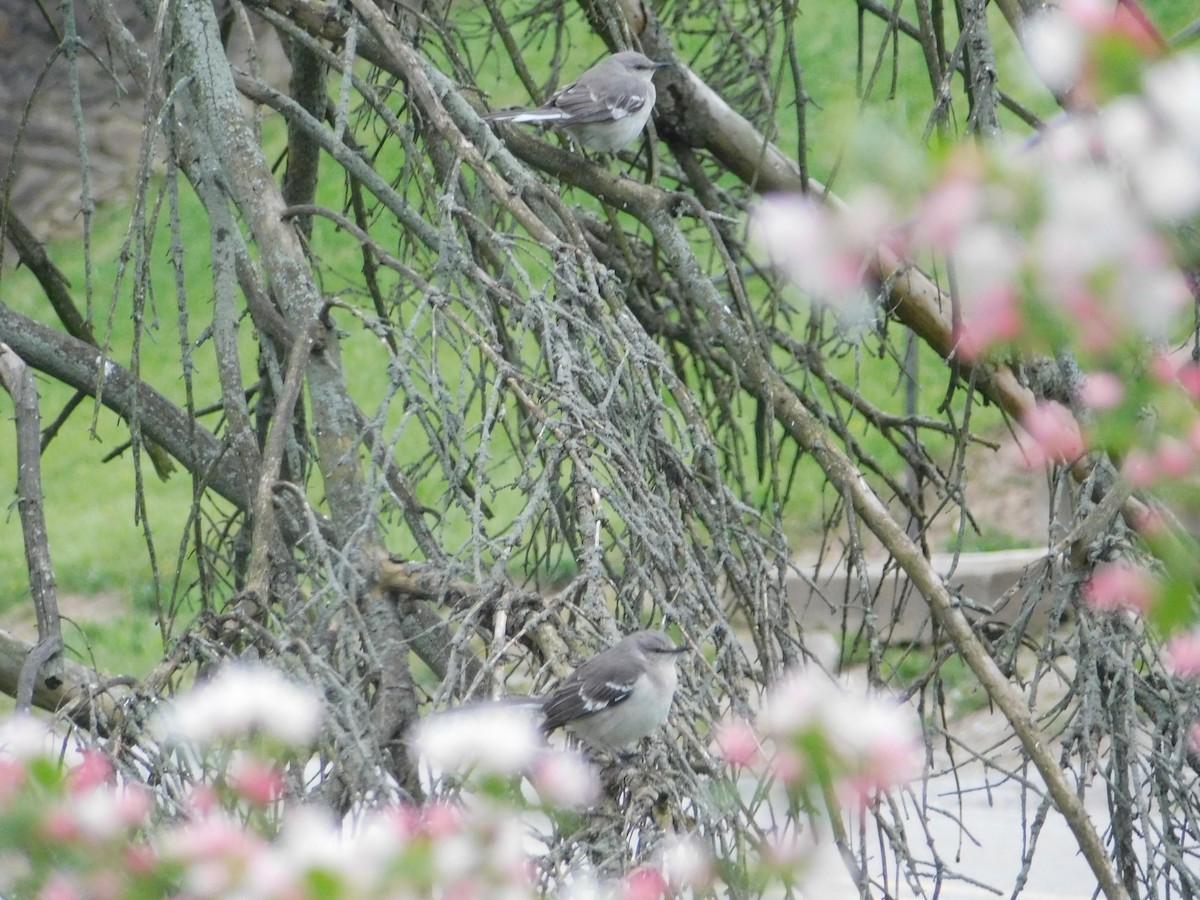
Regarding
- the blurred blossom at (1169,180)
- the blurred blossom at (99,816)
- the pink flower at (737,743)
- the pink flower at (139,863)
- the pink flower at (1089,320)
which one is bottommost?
the pink flower at (139,863)

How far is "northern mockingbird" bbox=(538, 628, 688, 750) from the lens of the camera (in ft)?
7.21

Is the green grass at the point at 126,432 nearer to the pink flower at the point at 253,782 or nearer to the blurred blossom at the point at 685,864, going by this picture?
the blurred blossom at the point at 685,864

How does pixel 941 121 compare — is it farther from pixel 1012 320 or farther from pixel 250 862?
pixel 250 862

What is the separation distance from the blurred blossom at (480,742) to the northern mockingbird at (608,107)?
2.78 metres

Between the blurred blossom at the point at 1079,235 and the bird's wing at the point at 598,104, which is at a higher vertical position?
the bird's wing at the point at 598,104

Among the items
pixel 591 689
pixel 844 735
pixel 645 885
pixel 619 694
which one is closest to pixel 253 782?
pixel 645 885

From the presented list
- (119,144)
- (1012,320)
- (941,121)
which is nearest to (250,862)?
(1012,320)

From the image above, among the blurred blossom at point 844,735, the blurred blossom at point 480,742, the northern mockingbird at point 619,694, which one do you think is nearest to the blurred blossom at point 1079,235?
the blurred blossom at point 844,735

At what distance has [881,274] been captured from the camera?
13.3 feet

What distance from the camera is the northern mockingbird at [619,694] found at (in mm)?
2197

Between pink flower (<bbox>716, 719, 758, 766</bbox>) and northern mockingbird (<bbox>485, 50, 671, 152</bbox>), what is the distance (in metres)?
2.56

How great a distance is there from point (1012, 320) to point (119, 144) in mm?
14137

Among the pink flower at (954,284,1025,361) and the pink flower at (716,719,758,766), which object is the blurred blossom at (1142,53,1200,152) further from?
the pink flower at (716,719,758,766)

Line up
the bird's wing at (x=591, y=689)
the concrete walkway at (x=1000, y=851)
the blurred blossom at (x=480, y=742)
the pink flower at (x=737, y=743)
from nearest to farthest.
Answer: the blurred blossom at (x=480, y=742), the pink flower at (x=737, y=743), the bird's wing at (x=591, y=689), the concrete walkway at (x=1000, y=851)
